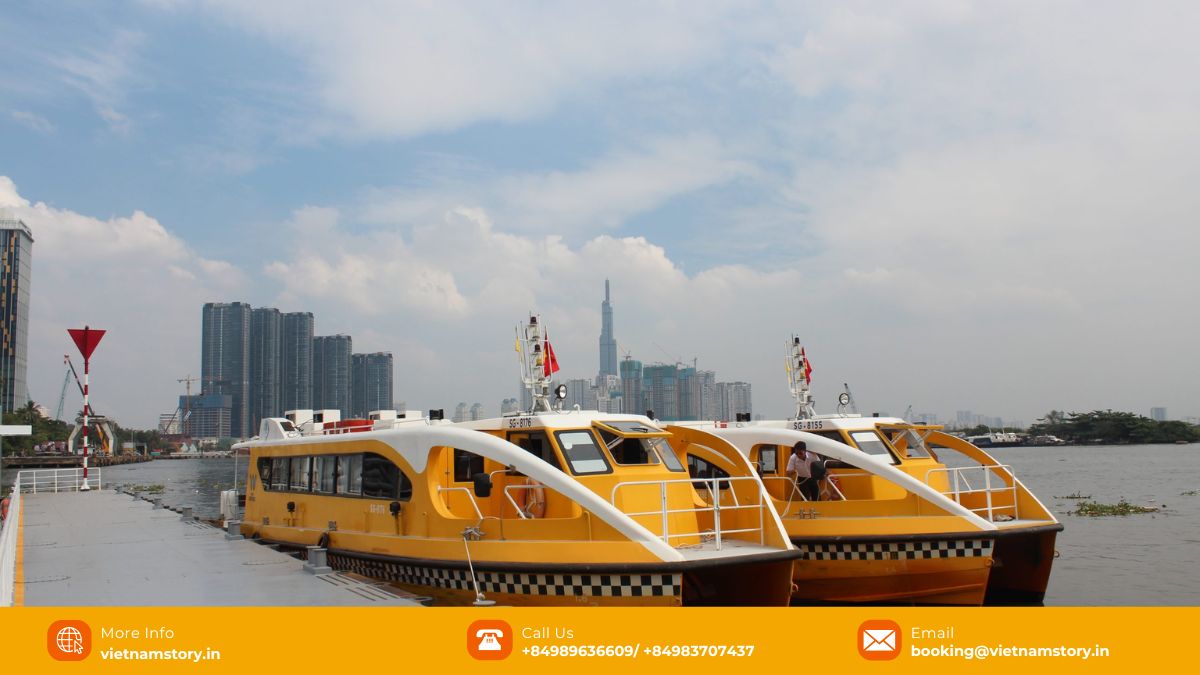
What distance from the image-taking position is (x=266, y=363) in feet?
175

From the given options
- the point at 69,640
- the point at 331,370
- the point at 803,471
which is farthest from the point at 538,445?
the point at 331,370

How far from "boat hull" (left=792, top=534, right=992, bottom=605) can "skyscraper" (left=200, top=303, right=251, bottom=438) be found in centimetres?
5346

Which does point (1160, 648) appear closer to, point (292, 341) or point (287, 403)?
point (287, 403)

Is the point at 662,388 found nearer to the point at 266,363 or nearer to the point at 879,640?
the point at 879,640

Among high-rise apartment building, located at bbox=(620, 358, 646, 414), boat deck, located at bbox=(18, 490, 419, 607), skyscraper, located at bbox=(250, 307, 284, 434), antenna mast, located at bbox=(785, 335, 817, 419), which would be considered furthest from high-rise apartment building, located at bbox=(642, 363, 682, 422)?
skyscraper, located at bbox=(250, 307, 284, 434)

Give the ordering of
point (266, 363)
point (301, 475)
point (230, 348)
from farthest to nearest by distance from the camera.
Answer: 1. point (230, 348)
2. point (266, 363)
3. point (301, 475)

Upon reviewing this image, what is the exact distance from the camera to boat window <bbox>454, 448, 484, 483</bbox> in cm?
1076

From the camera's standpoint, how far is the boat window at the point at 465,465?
10.8m

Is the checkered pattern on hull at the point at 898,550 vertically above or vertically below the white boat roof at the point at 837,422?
below

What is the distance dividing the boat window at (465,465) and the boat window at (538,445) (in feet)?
1.79

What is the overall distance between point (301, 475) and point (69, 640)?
9090 millimetres

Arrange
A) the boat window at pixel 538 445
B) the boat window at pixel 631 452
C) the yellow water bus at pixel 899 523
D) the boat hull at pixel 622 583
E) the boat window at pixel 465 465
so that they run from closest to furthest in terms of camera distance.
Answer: the boat hull at pixel 622 583 < the boat window at pixel 538 445 < the boat window at pixel 631 452 < the boat window at pixel 465 465 < the yellow water bus at pixel 899 523

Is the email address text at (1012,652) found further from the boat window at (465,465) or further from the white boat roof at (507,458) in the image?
the boat window at (465,465)

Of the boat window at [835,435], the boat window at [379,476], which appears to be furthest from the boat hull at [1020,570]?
the boat window at [379,476]
